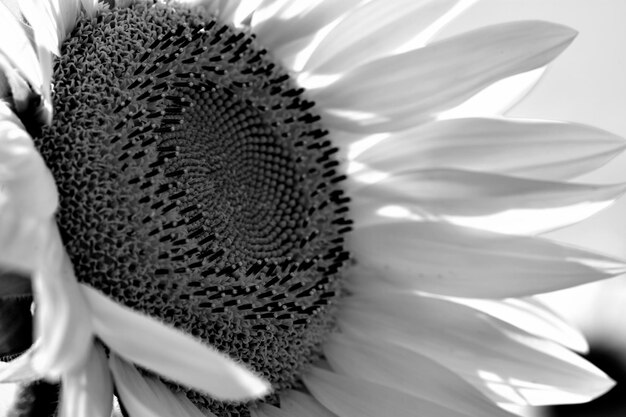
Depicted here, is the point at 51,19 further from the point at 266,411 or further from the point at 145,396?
the point at 266,411

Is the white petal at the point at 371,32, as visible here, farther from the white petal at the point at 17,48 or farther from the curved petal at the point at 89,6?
the white petal at the point at 17,48

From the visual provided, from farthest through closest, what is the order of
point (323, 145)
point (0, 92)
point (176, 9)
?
point (323, 145)
point (176, 9)
point (0, 92)

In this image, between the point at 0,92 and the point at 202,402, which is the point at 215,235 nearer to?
the point at 202,402

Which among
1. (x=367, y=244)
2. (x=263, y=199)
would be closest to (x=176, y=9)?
(x=263, y=199)

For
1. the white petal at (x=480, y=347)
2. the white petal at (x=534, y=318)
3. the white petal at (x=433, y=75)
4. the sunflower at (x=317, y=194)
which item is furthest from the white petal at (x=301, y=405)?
the white petal at (x=433, y=75)

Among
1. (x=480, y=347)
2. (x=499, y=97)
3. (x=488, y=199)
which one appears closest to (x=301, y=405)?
(x=480, y=347)

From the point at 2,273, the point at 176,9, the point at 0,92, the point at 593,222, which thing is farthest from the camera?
the point at 593,222

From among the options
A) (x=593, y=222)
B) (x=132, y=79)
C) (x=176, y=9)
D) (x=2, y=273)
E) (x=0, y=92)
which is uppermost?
(x=593, y=222)
